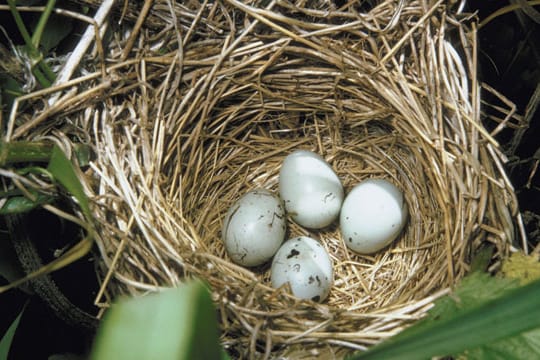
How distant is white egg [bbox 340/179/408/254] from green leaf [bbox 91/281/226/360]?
37.9 inches

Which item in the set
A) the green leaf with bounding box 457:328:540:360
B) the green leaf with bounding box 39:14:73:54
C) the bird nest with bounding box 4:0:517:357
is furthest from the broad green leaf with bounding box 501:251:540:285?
the green leaf with bounding box 39:14:73:54

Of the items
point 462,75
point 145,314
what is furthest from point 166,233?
point 145,314

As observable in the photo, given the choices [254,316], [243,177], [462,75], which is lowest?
[254,316]

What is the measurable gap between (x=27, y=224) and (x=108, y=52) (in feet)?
1.16

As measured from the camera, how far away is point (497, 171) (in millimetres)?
1144

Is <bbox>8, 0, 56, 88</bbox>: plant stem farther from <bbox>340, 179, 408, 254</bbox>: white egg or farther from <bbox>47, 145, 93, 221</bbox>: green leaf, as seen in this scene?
<bbox>340, 179, 408, 254</bbox>: white egg

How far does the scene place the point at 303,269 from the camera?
49.7 inches

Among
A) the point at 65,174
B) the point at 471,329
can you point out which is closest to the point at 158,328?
the point at 471,329

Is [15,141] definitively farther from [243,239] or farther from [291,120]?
[291,120]

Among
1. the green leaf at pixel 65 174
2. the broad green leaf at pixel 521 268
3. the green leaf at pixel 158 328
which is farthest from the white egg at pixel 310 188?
the green leaf at pixel 158 328

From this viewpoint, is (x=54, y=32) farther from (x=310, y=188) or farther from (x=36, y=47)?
(x=310, y=188)

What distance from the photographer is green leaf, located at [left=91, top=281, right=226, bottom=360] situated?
1.16ft

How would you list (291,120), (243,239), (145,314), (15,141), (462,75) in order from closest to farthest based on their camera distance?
(145,314) < (15,141) < (462,75) < (243,239) < (291,120)

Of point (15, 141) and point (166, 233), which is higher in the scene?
point (15, 141)
